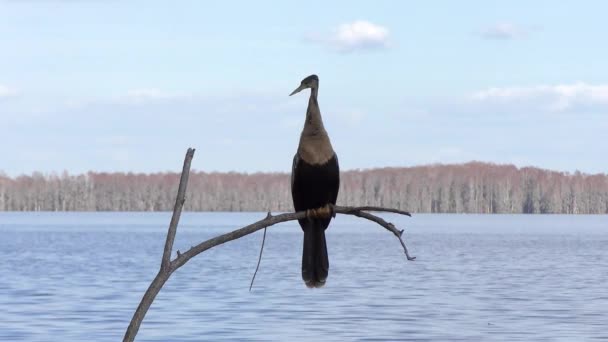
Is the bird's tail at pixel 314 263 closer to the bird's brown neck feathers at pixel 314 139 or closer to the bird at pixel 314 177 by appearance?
the bird at pixel 314 177

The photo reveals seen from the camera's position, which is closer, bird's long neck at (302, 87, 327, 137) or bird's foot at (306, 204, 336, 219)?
bird's long neck at (302, 87, 327, 137)

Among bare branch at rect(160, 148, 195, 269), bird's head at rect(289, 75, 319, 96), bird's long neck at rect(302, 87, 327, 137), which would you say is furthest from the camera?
bird's head at rect(289, 75, 319, 96)

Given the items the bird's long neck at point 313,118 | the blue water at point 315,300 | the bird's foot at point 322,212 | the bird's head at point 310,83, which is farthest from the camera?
the blue water at point 315,300

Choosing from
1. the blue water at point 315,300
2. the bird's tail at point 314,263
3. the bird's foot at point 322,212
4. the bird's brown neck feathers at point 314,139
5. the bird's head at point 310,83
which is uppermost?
the bird's head at point 310,83

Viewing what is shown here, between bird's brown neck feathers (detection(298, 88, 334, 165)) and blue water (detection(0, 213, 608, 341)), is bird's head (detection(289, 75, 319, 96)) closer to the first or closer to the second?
bird's brown neck feathers (detection(298, 88, 334, 165))

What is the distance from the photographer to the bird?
28.9ft

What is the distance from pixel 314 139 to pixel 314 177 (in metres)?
0.47

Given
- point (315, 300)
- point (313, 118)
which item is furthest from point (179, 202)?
point (315, 300)

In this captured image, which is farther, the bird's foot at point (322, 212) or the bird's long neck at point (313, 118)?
the bird's foot at point (322, 212)

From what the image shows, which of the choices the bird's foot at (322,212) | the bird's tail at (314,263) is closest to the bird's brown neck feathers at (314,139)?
the bird's foot at (322,212)

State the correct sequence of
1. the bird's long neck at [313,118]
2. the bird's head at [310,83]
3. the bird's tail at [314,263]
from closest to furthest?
1. the bird's tail at [314,263]
2. the bird's long neck at [313,118]
3. the bird's head at [310,83]

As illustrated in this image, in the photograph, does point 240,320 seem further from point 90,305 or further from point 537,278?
point 537,278

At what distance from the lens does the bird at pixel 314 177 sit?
8820mm

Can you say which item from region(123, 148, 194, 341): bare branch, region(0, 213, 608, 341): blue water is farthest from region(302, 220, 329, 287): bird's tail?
region(0, 213, 608, 341): blue water
